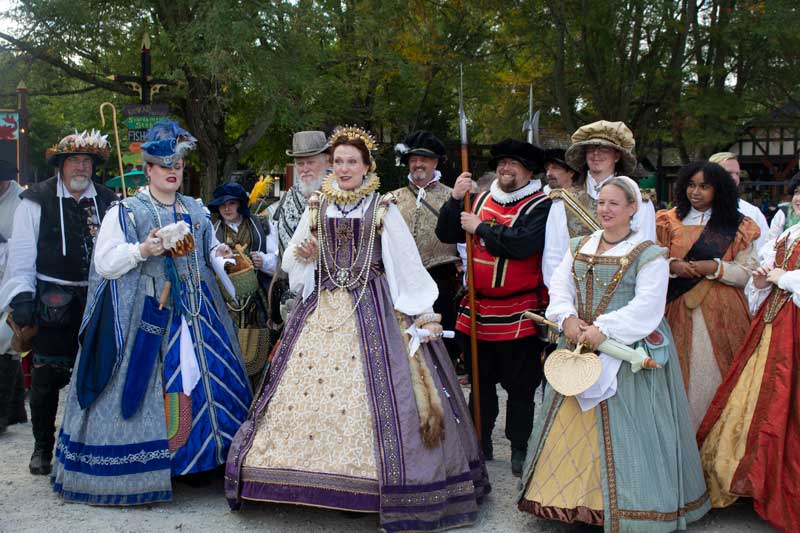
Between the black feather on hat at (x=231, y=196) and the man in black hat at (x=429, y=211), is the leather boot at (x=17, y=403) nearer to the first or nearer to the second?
the black feather on hat at (x=231, y=196)

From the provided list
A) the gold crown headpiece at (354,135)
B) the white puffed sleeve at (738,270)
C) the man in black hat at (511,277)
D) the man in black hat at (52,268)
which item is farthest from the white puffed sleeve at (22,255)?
the white puffed sleeve at (738,270)

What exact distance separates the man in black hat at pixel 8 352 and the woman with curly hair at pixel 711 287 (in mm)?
4104

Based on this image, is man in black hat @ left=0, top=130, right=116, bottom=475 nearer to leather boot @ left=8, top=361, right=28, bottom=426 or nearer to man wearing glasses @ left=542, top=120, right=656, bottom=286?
leather boot @ left=8, top=361, right=28, bottom=426

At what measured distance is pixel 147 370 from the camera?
14.1 feet

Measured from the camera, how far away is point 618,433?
12.6 ft

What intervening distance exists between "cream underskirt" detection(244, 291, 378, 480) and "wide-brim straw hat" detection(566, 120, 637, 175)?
5.22ft

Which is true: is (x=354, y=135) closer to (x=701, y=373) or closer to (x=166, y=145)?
(x=166, y=145)

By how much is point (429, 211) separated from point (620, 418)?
2.55 metres

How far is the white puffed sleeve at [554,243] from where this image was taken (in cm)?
458

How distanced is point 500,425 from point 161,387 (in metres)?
2.64

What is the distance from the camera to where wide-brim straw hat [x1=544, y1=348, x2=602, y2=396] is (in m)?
3.82

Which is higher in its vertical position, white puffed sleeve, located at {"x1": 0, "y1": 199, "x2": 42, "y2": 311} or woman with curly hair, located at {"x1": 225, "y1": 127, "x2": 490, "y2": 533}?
white puffed sleeve, located at {"x1": 0, "y1": 199, "x2": 42, "y2": 311}

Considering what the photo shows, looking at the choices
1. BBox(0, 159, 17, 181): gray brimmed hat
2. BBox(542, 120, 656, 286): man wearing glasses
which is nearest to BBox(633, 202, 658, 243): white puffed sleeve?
BBox(542, 120, 656, 286): man wearing glasses

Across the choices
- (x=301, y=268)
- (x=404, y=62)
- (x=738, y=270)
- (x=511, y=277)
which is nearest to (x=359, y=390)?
(x=301, y=268)
